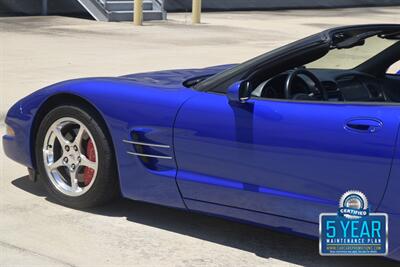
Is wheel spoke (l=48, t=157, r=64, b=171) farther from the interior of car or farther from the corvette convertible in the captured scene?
the interior of car

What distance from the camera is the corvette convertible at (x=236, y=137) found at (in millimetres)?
3564

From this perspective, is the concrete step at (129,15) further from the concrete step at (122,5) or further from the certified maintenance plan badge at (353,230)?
the certified maintenance plan badge at (353,230)

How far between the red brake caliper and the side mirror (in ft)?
3.46

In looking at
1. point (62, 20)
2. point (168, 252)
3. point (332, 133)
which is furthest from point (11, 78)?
point (62, 20)

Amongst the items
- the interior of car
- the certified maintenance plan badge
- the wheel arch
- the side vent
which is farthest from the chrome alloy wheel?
the certified maintenance plan badge

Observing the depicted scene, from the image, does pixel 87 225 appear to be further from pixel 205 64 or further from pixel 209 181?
pixel 205 64

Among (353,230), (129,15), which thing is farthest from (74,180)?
(129,15)

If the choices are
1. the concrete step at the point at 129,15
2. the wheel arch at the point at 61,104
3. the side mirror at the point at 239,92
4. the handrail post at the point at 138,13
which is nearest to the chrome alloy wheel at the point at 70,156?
the wheel arch at the point at 61,104

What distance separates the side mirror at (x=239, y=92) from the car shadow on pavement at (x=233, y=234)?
799 millimetres

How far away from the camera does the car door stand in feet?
11.5

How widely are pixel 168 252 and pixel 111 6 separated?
16999 mm

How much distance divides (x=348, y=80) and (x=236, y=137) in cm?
112

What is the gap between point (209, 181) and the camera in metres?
3.99

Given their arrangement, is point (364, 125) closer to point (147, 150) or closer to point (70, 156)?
point (147, 150)
